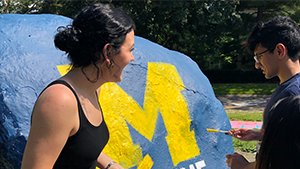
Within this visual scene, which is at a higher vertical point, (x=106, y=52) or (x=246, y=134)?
(x=106, y=52)

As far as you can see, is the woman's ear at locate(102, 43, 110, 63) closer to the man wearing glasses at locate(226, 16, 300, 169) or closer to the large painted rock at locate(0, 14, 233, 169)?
the large painted rock at locate(0, 14, 233, 169)

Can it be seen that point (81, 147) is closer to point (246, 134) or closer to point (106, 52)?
point (106, 52)

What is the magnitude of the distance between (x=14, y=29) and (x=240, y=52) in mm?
19787

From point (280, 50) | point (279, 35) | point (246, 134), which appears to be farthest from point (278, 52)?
point (246, 134)

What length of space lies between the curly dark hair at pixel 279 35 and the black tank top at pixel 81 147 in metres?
1.71

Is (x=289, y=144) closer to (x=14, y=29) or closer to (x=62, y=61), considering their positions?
(x=62, y=61)

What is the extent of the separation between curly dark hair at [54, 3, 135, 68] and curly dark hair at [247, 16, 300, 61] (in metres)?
1.48

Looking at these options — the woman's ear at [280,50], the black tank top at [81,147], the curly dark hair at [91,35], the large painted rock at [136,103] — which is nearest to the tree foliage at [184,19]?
the large painted rock at [136,103]

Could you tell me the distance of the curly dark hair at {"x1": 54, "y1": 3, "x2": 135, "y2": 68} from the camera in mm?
1401

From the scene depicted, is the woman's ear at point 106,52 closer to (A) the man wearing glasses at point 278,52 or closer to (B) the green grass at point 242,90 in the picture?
(A) the man wearing glasses at point 278,52

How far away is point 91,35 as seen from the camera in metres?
1.40

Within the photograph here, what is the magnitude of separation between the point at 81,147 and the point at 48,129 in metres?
0.21

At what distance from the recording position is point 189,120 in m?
3.34

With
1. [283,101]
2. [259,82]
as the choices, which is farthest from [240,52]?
[283,101]
